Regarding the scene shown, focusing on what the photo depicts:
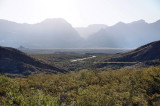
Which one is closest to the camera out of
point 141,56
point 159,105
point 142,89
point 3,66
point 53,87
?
point 159,105

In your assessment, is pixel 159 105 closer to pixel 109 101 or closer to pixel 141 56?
pixel 109 101

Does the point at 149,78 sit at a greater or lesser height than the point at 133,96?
greater

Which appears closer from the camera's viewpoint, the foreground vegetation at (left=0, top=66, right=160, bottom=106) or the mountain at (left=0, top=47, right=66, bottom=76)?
the foreground vegetation at (left=0, top=66, right=160, bottom=106)

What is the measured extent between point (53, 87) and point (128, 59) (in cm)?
6061

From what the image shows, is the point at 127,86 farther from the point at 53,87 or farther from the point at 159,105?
the point at 53,87

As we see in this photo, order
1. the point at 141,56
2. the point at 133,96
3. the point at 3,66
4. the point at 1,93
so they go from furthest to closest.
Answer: the point at 141,56, the point at 3,66, the point at 1,93, the point at 133,96

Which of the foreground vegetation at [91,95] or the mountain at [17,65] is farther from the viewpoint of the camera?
the mountain at [17,65]

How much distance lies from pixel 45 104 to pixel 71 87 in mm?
6283

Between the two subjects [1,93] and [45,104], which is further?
[1,93]

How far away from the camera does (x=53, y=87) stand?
49.8 ft

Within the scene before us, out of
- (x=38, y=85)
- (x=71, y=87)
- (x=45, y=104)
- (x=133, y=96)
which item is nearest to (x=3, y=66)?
(x=38, y=85)

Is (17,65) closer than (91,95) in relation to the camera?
No

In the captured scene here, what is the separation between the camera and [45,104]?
9.33m

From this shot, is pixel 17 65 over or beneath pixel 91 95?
beneath
